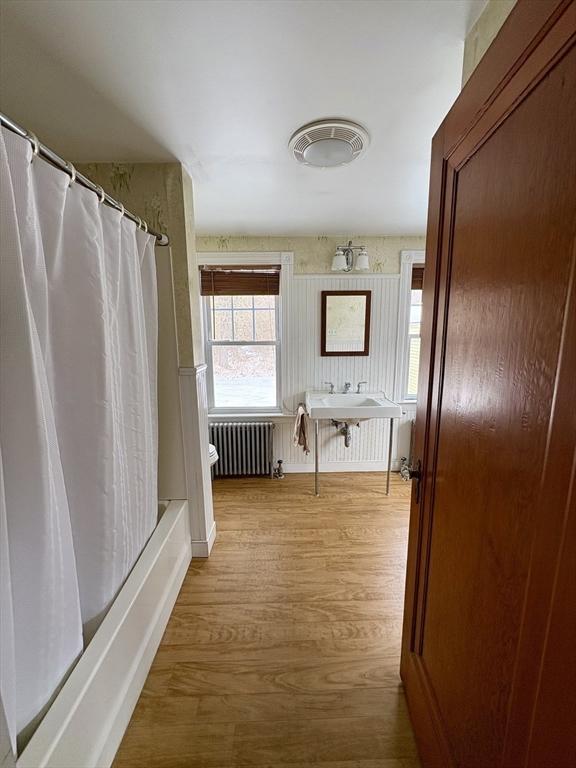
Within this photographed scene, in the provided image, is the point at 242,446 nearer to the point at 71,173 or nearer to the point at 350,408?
the point at 350,408

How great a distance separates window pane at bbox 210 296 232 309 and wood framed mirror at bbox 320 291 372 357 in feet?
2.84

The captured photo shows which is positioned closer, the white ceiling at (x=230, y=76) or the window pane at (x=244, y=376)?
the white ceiling at (x=230, y=76)

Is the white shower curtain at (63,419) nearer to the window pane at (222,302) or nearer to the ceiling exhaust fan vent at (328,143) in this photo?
the ceiling exhaust fan vent at (328,143)

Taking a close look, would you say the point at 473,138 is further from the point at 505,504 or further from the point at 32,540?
the point at 32,540

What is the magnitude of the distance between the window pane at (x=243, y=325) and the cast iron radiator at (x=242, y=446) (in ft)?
2.66

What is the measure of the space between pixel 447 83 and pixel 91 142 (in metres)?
1.52

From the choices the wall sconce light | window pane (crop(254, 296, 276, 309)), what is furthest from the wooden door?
window pane (crop(254, 296, 276, 309))

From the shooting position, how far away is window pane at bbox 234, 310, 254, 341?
9.46 ft

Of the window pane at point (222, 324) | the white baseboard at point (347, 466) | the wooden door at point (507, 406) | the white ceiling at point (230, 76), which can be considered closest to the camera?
the wooden door at point (507, 406)

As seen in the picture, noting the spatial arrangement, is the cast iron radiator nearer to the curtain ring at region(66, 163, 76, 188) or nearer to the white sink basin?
the white sink basin

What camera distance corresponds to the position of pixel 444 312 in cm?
90

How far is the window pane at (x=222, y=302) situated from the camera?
286 centimetres

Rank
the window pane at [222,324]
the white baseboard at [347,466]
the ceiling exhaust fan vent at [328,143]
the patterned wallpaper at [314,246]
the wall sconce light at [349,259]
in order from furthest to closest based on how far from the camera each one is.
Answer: the white baseboard at [347,466] < the window pane at [222,324] < the patterned wallpaper at [314,246] < the wall sconce light at [349,259] < the ceiling exhaust fan vent at [328,143]

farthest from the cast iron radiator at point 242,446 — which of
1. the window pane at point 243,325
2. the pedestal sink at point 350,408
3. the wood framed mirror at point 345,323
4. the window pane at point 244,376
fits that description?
the wood framed mirror at point 345,323
